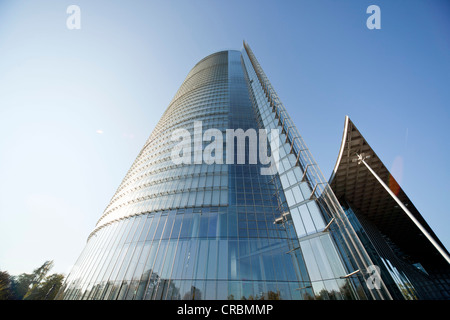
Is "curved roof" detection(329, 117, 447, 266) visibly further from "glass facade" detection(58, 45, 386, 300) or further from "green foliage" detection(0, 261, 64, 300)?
"green foliage" detection(0, 261, 64, 300)

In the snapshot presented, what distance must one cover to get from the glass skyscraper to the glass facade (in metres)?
0.10

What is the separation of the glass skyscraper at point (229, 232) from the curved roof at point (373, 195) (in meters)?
6.48

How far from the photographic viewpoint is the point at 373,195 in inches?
1185

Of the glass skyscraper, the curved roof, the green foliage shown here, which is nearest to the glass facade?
the glass skyscraper

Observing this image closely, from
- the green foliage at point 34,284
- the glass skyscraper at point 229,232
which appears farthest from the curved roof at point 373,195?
the green foliage at point 34,284

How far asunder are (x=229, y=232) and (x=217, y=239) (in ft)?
4.74

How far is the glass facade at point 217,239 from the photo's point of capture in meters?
15.2

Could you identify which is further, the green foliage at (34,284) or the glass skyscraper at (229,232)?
the green foliage at (34,284)

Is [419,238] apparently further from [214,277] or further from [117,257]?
[117,257]

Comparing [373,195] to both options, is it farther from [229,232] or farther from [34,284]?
[34,284]

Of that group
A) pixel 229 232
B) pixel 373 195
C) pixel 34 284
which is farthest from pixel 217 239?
pixel 34 284

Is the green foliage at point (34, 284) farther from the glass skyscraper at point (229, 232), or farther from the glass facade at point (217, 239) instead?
the glass facade at point (217, 239)
